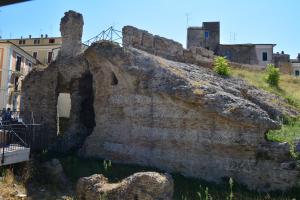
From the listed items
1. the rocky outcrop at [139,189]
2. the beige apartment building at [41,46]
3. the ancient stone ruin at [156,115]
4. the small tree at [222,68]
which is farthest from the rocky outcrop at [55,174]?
the beige apartment building at [41,46]

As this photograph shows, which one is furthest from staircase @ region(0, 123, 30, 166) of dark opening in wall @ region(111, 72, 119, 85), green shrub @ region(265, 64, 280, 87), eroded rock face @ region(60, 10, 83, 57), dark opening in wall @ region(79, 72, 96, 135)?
green shrub @ region(265, 64, 280, 87)

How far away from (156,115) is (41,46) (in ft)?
114

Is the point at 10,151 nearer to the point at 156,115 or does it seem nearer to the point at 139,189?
the point at 139,189

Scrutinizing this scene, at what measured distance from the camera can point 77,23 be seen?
18156mm

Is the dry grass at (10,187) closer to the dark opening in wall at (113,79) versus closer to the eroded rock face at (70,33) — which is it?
the dark opening in wall at (113,79)

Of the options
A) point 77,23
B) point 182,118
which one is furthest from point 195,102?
point 77,23

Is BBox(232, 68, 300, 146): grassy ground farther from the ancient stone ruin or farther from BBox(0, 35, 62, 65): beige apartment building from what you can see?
BBox(0, 35, 62, 65): beige apartment building

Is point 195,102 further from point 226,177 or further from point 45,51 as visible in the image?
point 45,51

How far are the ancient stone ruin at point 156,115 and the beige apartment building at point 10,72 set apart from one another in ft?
54.4

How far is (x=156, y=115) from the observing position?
13.3 meters

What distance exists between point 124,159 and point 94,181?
13.0 feet

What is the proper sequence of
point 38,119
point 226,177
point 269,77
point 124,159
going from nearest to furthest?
point 226,177 < point 124,159 < point 38,119 < point 269,77

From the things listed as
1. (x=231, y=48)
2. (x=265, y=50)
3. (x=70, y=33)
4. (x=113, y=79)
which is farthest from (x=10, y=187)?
(x=265, y=50)

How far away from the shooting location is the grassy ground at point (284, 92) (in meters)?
12.3
